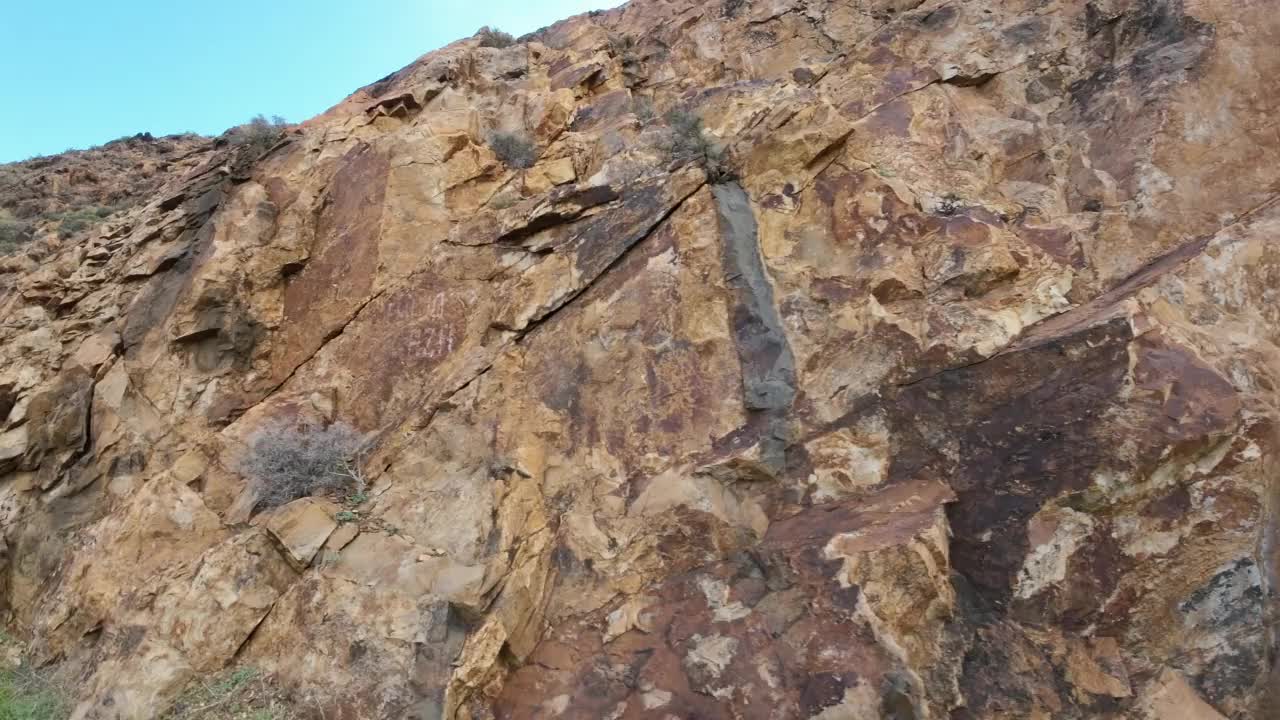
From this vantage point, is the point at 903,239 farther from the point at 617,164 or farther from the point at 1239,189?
the point at 617,164

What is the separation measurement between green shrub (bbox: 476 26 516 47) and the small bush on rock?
7.33 meters

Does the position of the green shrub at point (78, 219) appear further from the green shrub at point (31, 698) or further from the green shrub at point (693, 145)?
the green shrub at point (693, 145)

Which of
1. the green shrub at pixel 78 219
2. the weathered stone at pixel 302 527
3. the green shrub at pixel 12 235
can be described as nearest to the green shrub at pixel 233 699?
the weathered stone at pixel 302 527

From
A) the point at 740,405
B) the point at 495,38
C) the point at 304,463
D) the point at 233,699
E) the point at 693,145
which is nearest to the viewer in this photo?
the point at 233,699

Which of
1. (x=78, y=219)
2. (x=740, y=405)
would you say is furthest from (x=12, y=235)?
(x=740, y=405)

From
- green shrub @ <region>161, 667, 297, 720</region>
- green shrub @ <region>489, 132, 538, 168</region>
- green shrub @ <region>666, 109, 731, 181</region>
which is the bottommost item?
green shrub @ <region>161, 667, 297, 720</region>

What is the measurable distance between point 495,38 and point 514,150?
161 inches

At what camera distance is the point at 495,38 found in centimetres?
1138

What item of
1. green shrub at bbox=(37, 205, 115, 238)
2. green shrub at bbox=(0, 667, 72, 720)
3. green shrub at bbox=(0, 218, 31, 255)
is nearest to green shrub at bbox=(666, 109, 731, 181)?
green shrub at bbox=(0, 667, 72, 720)

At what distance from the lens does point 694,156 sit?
6.65 meters

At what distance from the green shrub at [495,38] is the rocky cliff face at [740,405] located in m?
3.64

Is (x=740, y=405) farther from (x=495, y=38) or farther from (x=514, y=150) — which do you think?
(x=495, y=38)

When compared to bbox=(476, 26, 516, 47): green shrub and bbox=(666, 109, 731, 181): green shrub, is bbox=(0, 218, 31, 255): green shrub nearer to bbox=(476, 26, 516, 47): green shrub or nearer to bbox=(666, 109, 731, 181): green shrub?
bbox=(476, 26, 516, 47): green shrub

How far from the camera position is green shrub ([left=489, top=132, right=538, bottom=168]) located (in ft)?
27.4
